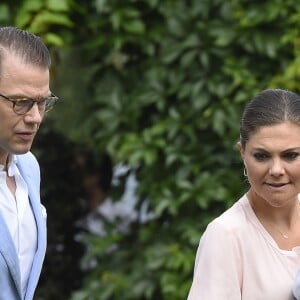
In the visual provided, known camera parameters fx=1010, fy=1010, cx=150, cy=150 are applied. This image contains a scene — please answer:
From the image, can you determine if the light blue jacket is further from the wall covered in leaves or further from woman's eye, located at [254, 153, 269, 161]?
the wall covered in leaves

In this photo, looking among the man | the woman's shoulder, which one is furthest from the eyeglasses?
the woman's shoulder

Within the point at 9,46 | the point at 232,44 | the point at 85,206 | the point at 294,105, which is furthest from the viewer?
the point at 85,206

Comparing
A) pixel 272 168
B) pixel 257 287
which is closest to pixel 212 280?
pixel 257 287

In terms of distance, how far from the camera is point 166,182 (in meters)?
4.76

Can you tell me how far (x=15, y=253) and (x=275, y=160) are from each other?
749 millimetres

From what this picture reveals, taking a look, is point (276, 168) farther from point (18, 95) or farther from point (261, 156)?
point (18, 95)

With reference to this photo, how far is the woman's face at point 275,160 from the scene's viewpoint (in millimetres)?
2773

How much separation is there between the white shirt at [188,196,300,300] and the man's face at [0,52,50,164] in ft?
1.89

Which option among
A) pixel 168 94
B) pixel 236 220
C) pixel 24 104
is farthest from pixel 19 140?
pixel 168 94

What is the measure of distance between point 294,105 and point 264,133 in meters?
0.14

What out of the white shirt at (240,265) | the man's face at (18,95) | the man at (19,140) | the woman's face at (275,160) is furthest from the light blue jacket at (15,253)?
the woman's face at (275,160)

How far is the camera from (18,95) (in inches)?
101

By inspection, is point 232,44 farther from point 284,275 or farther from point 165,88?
point 284,275

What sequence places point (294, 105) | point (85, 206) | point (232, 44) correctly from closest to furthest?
point (294, 105), point (232, 44), point (85, 206)
